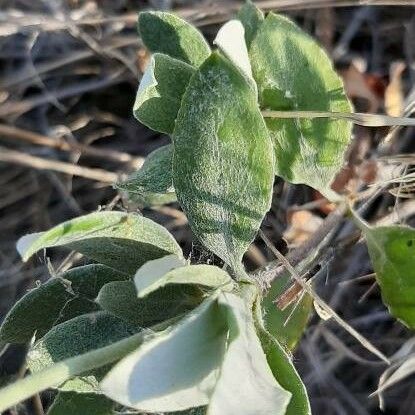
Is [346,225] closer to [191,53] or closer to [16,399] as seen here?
[191,53]

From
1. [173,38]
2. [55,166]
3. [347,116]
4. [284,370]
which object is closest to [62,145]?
[55,166]

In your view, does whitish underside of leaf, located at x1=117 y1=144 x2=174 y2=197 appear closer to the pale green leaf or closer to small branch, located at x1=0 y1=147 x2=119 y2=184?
the pale green leaf

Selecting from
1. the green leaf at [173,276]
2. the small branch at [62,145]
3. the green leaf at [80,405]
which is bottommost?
the small branch at [62,145]

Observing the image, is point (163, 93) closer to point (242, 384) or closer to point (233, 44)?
point (233, 44)

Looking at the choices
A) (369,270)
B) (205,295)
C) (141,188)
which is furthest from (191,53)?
(369,270)

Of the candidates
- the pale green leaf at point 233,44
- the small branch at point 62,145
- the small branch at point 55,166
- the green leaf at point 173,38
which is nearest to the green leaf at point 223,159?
the pale green leaf at point 233,44

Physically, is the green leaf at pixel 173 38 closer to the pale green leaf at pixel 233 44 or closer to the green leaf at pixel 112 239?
the pale green leaf at pixel 233 44
